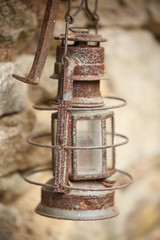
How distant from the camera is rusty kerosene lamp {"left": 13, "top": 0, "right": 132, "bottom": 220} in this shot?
5.00 ft

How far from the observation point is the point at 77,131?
1.62 m

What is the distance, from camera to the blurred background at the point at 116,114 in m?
1.76

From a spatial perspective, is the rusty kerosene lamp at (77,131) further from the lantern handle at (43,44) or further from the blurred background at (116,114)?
the blurred background at (116,114)

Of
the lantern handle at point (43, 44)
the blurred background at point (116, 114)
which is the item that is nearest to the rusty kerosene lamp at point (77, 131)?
the lantern handle at point (43, 44)

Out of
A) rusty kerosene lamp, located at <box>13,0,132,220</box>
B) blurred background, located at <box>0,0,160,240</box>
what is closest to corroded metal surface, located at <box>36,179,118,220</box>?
rusty kerosene lamp, located at <box>13,0,132,220</box>

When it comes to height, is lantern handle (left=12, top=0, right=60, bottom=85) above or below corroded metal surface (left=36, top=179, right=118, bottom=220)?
above

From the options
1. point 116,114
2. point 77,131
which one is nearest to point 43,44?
point 77,131

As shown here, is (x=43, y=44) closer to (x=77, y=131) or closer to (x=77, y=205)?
(x=77, y=131)

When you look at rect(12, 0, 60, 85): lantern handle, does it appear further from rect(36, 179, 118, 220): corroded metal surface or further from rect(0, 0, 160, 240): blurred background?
rect(36, 179, 118, 220): corroded metal surface

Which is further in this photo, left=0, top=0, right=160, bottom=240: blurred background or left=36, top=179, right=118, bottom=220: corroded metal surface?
left=0, top=0, right=160, bottom=240: blurred background

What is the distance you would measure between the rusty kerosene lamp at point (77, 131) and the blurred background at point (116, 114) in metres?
0.19

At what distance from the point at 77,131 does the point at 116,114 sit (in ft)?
2.14

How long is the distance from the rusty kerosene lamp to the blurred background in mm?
192

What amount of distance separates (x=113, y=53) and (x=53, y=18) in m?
0.73
